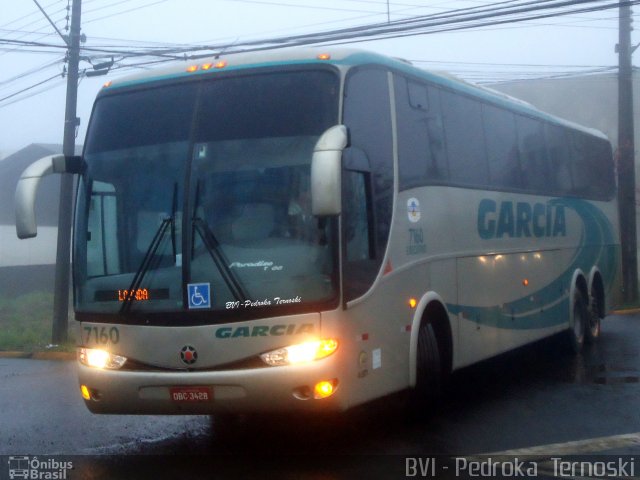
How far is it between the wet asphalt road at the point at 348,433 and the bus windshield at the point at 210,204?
1.34m

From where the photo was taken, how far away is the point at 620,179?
2217 cm

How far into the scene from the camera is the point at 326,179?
7105 millimetres

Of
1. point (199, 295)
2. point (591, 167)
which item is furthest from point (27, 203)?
point (591, 167)

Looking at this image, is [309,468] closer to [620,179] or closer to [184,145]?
[184,145]

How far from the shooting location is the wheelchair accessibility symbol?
302 inches

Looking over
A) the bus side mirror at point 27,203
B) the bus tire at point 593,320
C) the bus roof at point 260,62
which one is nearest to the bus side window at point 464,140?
the bus roof at point 260,62

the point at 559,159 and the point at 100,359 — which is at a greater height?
the point at 559,159

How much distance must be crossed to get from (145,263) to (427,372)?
306 centimetres

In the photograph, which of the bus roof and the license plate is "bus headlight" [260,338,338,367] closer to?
the license plate

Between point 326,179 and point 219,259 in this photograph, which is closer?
point 326,179

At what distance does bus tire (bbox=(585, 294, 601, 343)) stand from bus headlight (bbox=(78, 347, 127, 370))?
9226mm

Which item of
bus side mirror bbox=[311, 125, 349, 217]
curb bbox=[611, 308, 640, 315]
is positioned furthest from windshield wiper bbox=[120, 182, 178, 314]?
curb bbox=[611, 308, 640, 315]

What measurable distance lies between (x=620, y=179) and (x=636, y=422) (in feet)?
45.5

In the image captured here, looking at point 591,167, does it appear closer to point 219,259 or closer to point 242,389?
point 219,259
